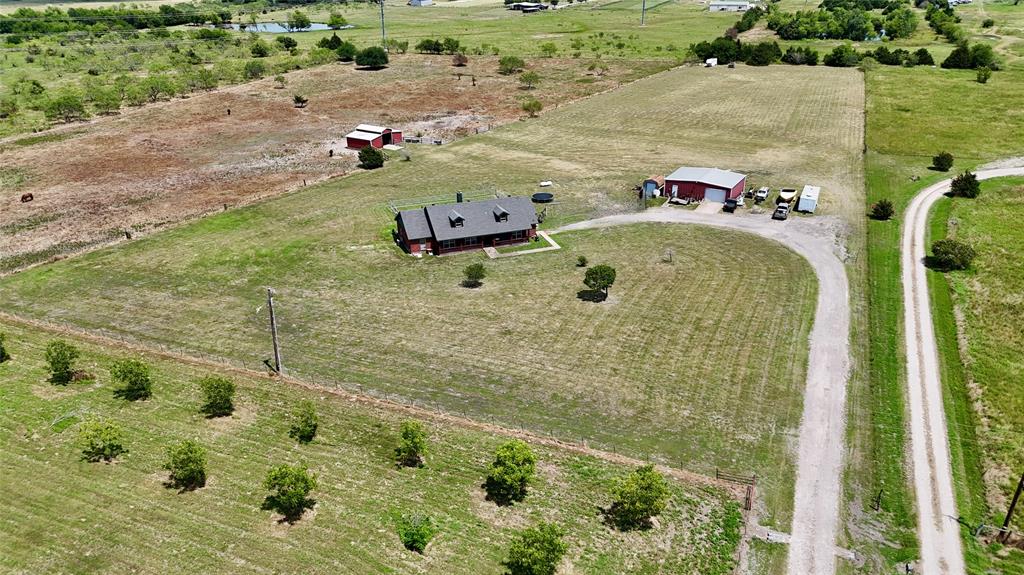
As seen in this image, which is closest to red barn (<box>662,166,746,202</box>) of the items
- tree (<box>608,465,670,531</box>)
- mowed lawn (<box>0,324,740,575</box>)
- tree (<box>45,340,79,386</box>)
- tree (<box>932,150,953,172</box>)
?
tree (<box>932,150,953,172</box>)

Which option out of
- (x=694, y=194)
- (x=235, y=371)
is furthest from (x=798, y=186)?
(x=235, y=371)

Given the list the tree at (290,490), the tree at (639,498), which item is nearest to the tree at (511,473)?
the tree at (639,498)

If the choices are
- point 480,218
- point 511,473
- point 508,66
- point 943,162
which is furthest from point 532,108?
point 511,473

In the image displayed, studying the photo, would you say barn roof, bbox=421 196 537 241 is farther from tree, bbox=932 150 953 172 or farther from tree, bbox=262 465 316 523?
tree, bbox=932 150 953 172

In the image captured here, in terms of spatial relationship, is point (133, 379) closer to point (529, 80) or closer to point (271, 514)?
point (271, 514)

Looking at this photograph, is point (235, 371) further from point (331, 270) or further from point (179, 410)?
point (331, 270)

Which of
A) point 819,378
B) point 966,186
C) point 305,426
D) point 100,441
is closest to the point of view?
point 100,441
